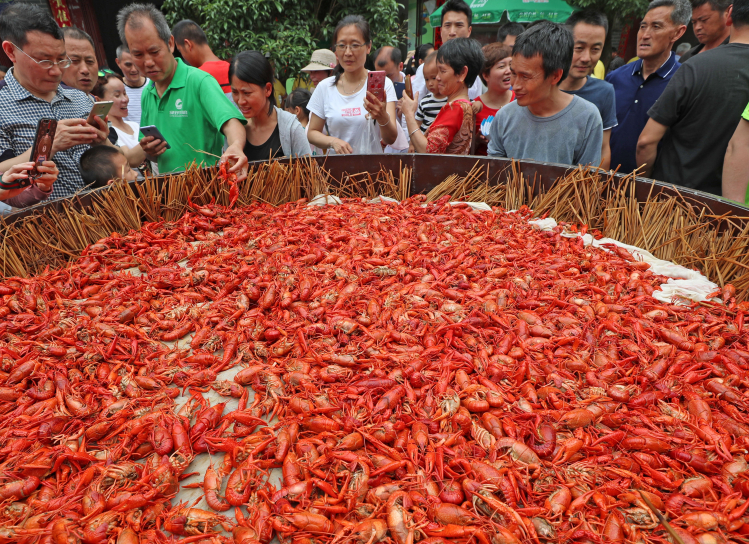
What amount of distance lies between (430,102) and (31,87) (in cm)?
360

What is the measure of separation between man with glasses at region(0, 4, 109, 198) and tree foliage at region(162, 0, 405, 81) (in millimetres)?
6563

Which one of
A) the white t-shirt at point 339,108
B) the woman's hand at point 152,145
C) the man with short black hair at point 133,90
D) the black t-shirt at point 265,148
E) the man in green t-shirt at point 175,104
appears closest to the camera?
the man in green t-shirt at point 175,104

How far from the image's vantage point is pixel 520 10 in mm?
12336

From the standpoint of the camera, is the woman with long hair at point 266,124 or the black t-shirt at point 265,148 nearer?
the woman with long hair at point 266,124

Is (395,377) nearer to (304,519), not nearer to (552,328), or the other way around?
(304,519)

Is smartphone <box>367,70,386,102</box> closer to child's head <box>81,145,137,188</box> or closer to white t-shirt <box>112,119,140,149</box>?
child's head <box>81,145,137,188</box>

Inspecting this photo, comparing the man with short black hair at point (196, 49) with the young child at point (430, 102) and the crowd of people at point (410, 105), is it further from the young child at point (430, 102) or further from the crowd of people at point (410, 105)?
the young child at point (430, 102)

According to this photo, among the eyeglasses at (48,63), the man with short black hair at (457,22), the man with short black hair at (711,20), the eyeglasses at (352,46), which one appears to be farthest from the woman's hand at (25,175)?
the man with short black hair at (711,20)

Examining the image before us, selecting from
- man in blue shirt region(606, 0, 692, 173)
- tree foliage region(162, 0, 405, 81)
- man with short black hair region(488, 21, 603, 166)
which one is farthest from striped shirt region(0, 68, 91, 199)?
tree foliage region(162, 0, 405, 81)

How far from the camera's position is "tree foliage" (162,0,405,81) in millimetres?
8516

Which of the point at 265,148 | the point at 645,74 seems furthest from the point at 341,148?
the point at 645,74

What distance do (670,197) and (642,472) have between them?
6.92 ft

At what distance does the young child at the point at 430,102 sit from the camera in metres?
4.62

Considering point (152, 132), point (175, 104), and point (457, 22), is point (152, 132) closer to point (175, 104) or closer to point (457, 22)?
point (175, 104)
